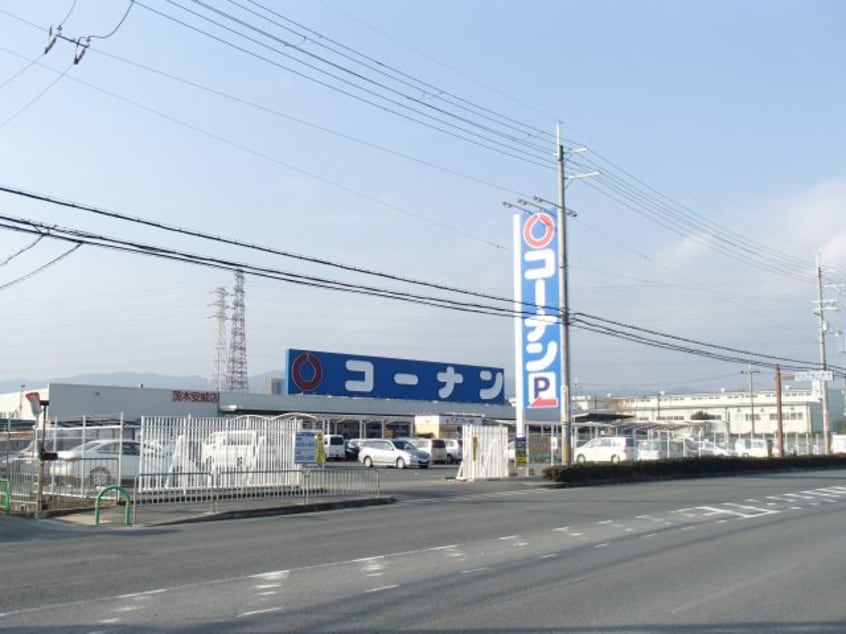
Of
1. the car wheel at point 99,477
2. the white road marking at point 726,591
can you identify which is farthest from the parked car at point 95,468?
the white road marking at point 726,591

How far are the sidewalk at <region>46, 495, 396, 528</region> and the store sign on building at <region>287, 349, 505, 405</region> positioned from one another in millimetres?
31789

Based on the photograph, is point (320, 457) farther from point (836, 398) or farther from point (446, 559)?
point (836, 398)

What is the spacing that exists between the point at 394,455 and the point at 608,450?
37.4ft

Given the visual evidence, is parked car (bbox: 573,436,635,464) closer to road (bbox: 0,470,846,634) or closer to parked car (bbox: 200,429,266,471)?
parked car (bbox: 200,429,266,471)

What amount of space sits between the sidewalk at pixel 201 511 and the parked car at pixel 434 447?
2445cm

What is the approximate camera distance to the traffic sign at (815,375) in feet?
172

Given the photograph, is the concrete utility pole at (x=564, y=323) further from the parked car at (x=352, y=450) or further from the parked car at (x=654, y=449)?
the parked car at (x=352, y=450)

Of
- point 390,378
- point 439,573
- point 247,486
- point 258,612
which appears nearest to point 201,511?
point 247,486

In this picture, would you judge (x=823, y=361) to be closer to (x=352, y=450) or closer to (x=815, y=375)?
(x=815, y=375)

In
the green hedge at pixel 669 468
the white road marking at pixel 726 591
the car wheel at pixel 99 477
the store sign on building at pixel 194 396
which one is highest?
the store sign on building at pixel 194 396

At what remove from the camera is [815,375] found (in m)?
52.7

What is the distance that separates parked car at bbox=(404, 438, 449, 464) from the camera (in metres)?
47.8

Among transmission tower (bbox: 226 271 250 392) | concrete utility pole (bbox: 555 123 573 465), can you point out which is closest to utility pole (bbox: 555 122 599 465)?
concrete utility pole (bbox: 555 123 573 465)

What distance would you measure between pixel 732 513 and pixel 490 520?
5.84m
